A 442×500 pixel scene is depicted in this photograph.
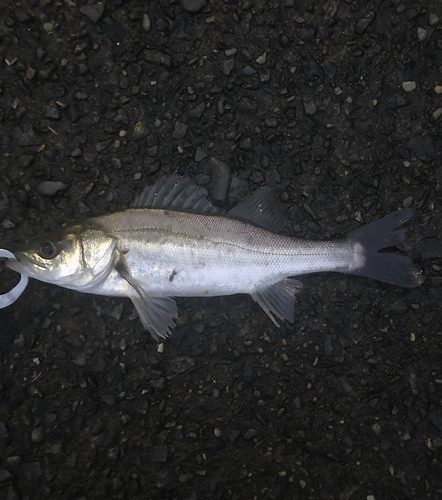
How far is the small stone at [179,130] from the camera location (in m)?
2.46

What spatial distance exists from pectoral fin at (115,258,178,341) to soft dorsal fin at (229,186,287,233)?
75 centimetres

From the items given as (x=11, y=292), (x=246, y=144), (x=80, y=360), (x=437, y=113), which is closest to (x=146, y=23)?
(x=246, y=144)

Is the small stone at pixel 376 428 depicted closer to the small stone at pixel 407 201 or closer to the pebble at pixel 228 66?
the small stone at pixel 407 201

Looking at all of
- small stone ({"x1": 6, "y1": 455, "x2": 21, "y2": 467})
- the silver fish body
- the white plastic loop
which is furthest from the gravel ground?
the silver fish body

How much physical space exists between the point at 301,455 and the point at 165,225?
1.82m

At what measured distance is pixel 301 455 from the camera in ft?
8.03

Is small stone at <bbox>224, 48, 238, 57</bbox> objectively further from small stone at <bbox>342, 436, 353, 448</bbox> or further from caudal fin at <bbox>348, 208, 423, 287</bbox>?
small stone at <bbox>342, 436, 353, 448</bbox>

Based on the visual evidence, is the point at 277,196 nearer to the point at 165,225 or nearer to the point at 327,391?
the point at 165,225

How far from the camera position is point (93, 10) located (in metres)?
2.33

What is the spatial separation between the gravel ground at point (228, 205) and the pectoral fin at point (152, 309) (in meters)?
0.19

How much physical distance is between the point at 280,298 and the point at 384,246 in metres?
0.79

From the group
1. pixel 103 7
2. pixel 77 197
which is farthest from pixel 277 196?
pixel 103 7

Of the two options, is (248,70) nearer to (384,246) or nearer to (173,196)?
→ (173,196)

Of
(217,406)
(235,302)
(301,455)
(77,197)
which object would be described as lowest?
(301,455)
